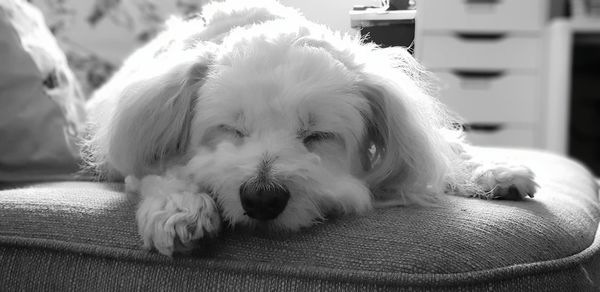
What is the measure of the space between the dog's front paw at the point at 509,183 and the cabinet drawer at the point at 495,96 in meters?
2.27

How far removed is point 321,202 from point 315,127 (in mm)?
145

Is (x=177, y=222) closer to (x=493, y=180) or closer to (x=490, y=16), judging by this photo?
(x=493, y=180)

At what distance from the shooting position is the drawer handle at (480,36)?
3493mm

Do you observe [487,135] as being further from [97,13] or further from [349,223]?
[349,223]

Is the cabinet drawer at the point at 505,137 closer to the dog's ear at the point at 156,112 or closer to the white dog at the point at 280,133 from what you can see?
the white dog at the point at 280,133

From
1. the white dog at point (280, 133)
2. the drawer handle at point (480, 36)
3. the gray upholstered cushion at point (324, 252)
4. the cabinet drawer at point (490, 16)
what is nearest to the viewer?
the gray upholstered cushion at point (324, 252)

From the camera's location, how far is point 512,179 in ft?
3.98

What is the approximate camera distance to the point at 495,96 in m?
3.49

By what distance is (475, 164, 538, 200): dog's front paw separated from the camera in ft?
3.97

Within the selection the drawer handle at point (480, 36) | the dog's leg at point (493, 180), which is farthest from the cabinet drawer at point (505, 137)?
the dog's leg at point (493, 180)

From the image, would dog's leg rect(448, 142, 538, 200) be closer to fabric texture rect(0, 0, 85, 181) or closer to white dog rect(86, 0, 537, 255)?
white dog rect(86, 0, 537, 255)

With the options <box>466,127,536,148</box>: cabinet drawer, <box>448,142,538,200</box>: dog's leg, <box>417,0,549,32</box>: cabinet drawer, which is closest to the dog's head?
<box>448,142,538,200</box>: dog's leg

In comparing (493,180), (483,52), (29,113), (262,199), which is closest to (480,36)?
(483,52)

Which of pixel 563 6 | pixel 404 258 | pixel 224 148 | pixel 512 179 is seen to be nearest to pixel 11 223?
pixel 224 148
